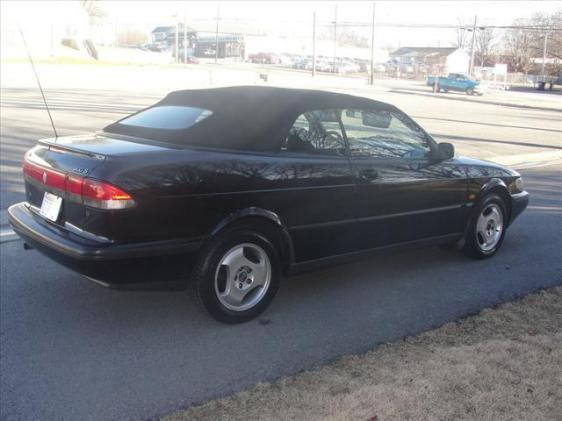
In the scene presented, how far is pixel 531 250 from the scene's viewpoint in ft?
20.0

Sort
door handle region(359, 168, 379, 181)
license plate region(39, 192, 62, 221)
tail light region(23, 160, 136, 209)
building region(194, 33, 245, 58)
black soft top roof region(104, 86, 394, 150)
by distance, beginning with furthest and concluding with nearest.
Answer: building region(194, 33, 245, 58)
door handle region(359, 168, 379, 181)
black soft top roof region(104, 86, 394, 150)
license plate region(39, 192, 62, 221)
tail light region(23, 160, 136, 209)

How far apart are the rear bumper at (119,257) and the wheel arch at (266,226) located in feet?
0.77

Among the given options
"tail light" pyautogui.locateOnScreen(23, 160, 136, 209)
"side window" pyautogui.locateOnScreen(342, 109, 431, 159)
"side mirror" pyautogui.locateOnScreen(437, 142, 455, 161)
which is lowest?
"tail light" pyautogui.locateOnScreen(23, 160, 136, 209)

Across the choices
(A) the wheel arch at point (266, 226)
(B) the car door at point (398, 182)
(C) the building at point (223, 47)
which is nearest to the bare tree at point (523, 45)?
(B) the car door at point (398, 182)

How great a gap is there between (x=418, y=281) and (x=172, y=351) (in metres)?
2.30

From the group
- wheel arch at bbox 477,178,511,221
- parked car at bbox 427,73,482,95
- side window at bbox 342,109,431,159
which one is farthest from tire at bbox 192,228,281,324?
parked car at bbox 427,73,482,95

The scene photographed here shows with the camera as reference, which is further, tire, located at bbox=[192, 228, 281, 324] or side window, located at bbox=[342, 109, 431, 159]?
side window, located at bbox=[342, 109, 431, 159]

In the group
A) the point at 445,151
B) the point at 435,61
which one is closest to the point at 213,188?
the point at 445,151

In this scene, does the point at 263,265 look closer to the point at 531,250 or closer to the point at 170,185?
the point at 170,185

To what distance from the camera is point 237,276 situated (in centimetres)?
411

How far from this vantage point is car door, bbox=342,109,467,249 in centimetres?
464

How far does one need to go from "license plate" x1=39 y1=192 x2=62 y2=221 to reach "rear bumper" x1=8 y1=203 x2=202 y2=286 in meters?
0.08

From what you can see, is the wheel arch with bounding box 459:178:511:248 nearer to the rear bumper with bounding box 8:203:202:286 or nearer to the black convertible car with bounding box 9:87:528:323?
the black convertible car with bounding box 9:87:528:323

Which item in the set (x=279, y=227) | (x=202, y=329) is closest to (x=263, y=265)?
(x=279, y=227)
